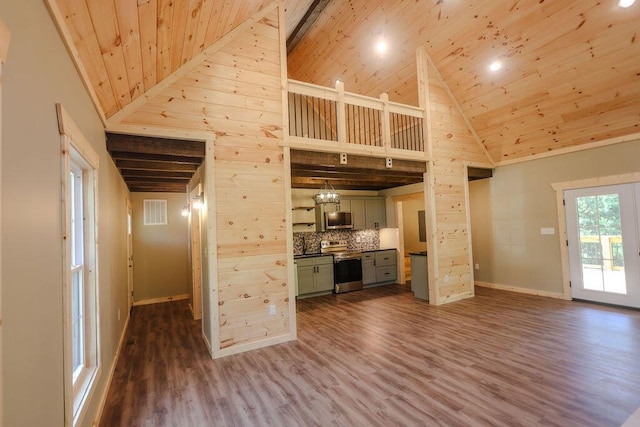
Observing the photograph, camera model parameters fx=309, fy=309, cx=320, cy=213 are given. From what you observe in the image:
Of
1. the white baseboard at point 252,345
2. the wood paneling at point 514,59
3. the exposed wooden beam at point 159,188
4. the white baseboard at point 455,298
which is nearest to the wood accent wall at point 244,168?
the white baseboard at point 252,345

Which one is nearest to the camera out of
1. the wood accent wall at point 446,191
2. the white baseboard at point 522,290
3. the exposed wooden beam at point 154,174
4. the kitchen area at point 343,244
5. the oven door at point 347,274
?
the exposed wooden beam at point 154,174

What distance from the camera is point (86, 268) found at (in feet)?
8.19

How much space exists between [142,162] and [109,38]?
212cm

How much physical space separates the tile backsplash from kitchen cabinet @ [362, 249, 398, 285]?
0.58 meters

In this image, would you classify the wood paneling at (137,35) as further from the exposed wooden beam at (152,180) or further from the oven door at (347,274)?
the oven door at (347,274)

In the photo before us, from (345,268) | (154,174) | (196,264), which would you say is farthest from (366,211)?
(154,174)

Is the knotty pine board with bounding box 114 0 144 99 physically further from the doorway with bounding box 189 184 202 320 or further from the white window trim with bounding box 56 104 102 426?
the doorway with bounding box 189 184 202 320

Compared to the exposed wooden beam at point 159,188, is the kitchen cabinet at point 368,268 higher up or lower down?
lower down

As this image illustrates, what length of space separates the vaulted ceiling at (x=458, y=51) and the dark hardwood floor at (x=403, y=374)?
268 centimetres

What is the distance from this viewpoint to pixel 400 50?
5508mm

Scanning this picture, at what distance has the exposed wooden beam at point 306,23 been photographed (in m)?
5.70

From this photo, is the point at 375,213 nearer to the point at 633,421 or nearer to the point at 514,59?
the point at 514,59

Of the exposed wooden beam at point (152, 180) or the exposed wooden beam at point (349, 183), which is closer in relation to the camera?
the exposed wooden beam at point (152, 180)

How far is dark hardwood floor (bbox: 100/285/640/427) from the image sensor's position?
7.74ft
